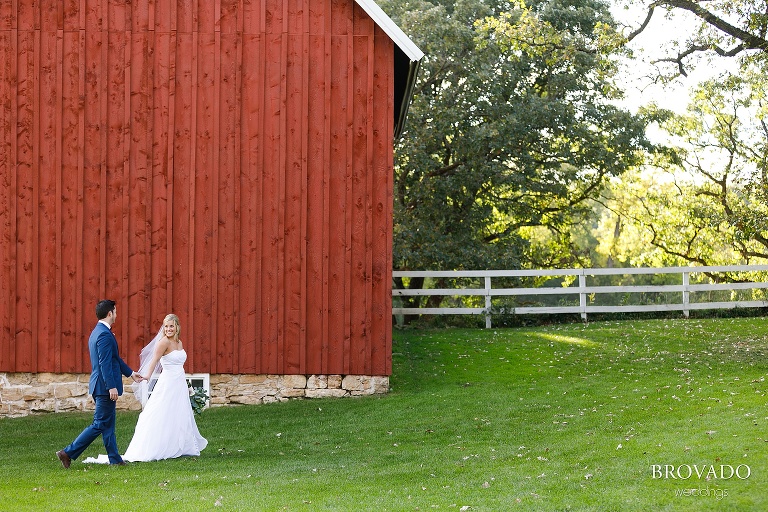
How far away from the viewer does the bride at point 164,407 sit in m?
9.77

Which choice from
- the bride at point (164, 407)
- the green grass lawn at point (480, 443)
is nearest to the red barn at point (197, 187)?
the green grass lawn at point (480, 443)

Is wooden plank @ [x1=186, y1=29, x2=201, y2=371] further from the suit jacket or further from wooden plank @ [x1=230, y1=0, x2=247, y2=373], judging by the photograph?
the suit jacket

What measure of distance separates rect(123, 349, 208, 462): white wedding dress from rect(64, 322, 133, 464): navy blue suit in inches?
16.9

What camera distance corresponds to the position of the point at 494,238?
2425 centimetres

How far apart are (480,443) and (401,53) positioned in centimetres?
612

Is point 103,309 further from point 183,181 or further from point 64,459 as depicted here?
point 183,181

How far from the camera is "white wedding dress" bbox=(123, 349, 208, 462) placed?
9.75 m

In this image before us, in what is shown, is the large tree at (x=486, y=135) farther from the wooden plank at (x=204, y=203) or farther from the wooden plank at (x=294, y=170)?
the wooden plank at (x=204, y=203)

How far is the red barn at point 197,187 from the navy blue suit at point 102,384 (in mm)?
4019

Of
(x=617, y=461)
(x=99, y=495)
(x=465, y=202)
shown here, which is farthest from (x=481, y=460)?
(x=465, y=202)

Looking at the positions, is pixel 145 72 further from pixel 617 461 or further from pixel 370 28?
pixel 617 461

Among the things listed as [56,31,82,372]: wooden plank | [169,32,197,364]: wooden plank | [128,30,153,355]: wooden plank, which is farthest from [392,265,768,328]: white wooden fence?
[56,31,82,372]: wooden plank

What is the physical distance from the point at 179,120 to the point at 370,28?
311 cm

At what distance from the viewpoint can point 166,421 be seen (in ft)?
32.3
